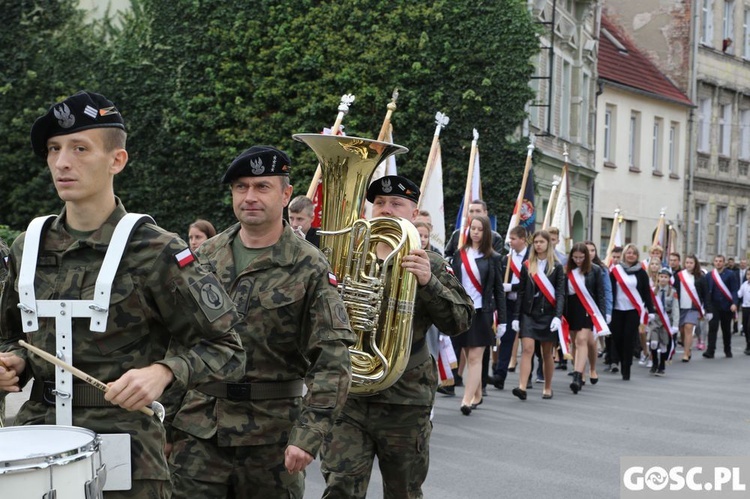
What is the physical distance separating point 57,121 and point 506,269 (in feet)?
41.0

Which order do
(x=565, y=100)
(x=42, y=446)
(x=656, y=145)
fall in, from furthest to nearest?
(x=656, y=145) < (x=565, y=100) < (x=42, y=446)

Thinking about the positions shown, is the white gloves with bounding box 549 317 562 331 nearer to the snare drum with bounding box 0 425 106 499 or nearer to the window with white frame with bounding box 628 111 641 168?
the snare drum with bounding box 0 425 106 499

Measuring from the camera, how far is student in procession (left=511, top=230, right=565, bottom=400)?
1337cm

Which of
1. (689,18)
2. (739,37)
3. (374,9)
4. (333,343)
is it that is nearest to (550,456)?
(333,343)

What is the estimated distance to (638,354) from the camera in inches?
789

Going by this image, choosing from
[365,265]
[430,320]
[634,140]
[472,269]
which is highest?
[634,140]

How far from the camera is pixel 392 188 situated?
6.43 metres

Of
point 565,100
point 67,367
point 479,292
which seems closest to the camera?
point 67,367

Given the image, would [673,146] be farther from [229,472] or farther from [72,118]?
[72,118]

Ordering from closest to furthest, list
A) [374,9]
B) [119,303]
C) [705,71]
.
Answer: [119,303] → [374,9] → [705,71]

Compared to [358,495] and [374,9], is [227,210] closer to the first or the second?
[374,9]

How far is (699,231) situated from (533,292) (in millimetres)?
32872

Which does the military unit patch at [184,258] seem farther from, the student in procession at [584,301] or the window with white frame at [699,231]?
the window with white frame at [699,231]

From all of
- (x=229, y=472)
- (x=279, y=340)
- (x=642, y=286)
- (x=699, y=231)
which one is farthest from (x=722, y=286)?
(x=699, y=231)
